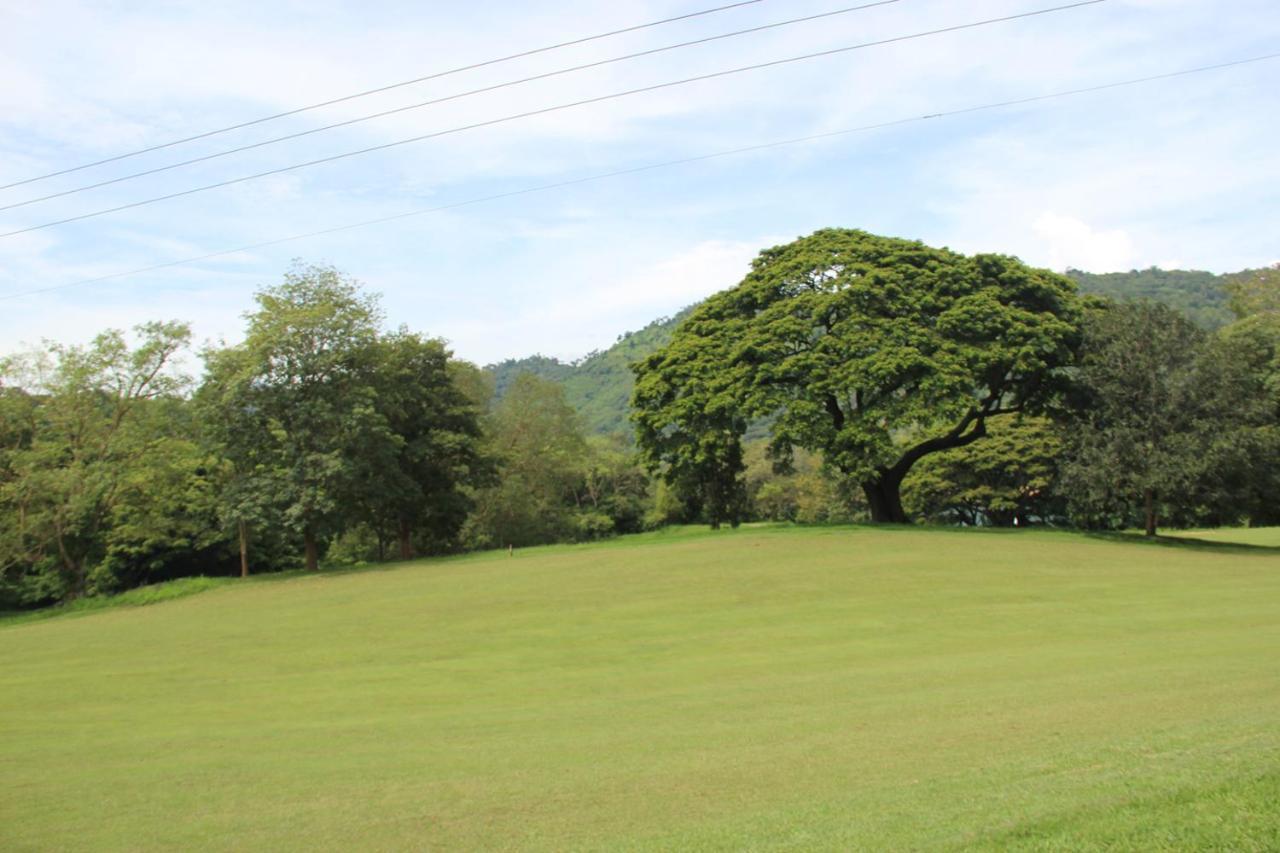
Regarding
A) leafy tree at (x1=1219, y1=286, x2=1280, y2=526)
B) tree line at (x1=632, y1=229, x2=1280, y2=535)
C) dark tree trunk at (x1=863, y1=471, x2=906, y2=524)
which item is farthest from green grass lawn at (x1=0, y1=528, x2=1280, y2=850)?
dark tree trunk at (x1=863, y1=471, x2=906, y2=524)

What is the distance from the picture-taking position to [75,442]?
41.7 m

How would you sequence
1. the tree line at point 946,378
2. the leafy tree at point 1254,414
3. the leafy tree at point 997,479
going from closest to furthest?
the leafy tree at point 1254,414
the tree line at point 946,378
the leafy tree at point 997,479

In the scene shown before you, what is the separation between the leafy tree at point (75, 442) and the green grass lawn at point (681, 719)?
1426 cm

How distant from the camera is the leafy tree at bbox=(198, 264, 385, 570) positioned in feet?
130

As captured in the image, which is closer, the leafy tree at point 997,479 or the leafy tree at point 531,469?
the leafy tree at point 997,479

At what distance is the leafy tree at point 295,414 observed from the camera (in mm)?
39594

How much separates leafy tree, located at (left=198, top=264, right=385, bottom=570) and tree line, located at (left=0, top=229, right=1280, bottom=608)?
105mm

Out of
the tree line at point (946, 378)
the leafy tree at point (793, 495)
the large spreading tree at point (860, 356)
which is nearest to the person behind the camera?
the tree line at point (946, 378)

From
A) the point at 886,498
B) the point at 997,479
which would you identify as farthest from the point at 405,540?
the point at 997,479

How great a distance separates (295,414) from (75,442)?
1080cm

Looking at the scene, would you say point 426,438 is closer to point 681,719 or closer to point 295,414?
point 295,414

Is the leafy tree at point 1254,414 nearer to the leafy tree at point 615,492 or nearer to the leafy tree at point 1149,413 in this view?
the leafy tree at point 1149,413

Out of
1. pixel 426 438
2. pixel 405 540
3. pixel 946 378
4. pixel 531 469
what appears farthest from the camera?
pixel 531 469

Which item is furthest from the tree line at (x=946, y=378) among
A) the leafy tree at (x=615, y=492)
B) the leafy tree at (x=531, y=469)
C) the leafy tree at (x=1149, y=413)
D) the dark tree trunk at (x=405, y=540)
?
the leafy tree at (x=615, y=492)
